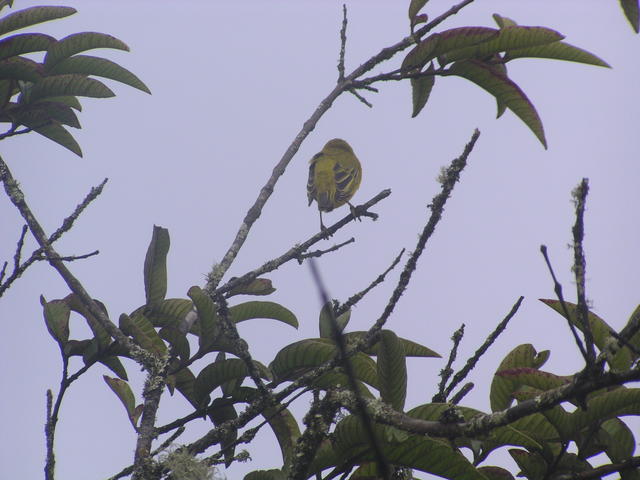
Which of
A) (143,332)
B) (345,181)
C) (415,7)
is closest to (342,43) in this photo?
(415,7)

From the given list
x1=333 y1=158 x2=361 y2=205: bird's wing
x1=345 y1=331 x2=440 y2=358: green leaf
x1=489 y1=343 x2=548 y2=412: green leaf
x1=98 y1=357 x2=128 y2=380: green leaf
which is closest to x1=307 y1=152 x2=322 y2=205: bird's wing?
x1=333 y1=158 x2=361 y2=205: bird's wing

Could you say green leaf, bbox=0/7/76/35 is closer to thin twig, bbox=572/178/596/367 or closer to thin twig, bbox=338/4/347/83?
thin twig, bbox=338/4/347/83

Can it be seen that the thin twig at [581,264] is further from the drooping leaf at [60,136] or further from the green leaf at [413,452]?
the drooping leaf at [60,136]

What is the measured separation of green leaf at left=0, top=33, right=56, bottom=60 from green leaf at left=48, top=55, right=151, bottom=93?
120 millimetres

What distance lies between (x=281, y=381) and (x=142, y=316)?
0.58 m

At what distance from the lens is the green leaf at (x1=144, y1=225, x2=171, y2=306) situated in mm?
2852

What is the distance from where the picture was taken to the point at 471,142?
1.66m

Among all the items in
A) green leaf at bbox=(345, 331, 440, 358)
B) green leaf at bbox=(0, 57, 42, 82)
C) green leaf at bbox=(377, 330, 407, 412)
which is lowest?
green leaf at bbox=(377, 330, 407, 412)

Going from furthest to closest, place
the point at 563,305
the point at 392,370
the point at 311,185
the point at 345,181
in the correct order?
1. the point at 311,185
2. the point at 345,181
3. the point at 392,370
4. the point at 563,305

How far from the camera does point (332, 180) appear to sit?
9273 mm

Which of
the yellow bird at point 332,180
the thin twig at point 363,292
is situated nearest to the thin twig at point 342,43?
the thin twig at point 363,292

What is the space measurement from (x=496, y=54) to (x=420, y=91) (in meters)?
0.35

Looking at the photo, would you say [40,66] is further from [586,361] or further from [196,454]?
[586,361]

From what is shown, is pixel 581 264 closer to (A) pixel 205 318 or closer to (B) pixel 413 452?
(B) pixel 413 452
